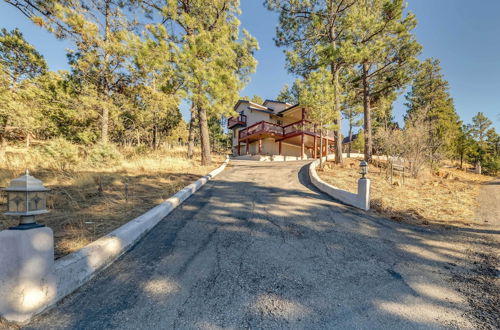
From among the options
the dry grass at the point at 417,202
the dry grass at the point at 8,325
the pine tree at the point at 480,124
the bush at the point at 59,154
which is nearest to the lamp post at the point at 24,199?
the dry grass at the point at 8,325

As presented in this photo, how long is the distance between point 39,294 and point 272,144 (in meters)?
21.5

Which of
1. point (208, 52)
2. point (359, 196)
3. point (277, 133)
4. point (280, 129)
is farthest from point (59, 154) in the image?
point (280, 129)

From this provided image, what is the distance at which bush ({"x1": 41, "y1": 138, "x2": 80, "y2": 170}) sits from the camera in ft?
26.5

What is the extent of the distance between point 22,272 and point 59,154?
956 centimetres

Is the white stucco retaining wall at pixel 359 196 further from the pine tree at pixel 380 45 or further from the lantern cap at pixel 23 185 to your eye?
the pine tree at pixel 380 45

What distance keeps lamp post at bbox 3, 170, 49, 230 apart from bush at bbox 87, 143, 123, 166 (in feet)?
28.5

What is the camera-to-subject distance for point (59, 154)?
27.3 feet

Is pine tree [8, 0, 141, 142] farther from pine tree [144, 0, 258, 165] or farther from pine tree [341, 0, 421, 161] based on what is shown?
pine tree [341, 0, 421, 161]

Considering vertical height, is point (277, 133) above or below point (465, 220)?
above

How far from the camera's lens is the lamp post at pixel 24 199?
1498 millimetres

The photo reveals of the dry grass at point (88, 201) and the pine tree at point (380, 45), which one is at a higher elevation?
the pine tree at point (380, 45)

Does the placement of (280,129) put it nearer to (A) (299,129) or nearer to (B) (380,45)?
(A) (299,129)

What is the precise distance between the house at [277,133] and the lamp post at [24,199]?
59.6ft

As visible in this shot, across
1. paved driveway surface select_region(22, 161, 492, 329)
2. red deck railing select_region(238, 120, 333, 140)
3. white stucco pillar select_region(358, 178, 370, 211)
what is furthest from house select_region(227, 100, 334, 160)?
paved driveway surface select_region(22, 161, 492, 329)
